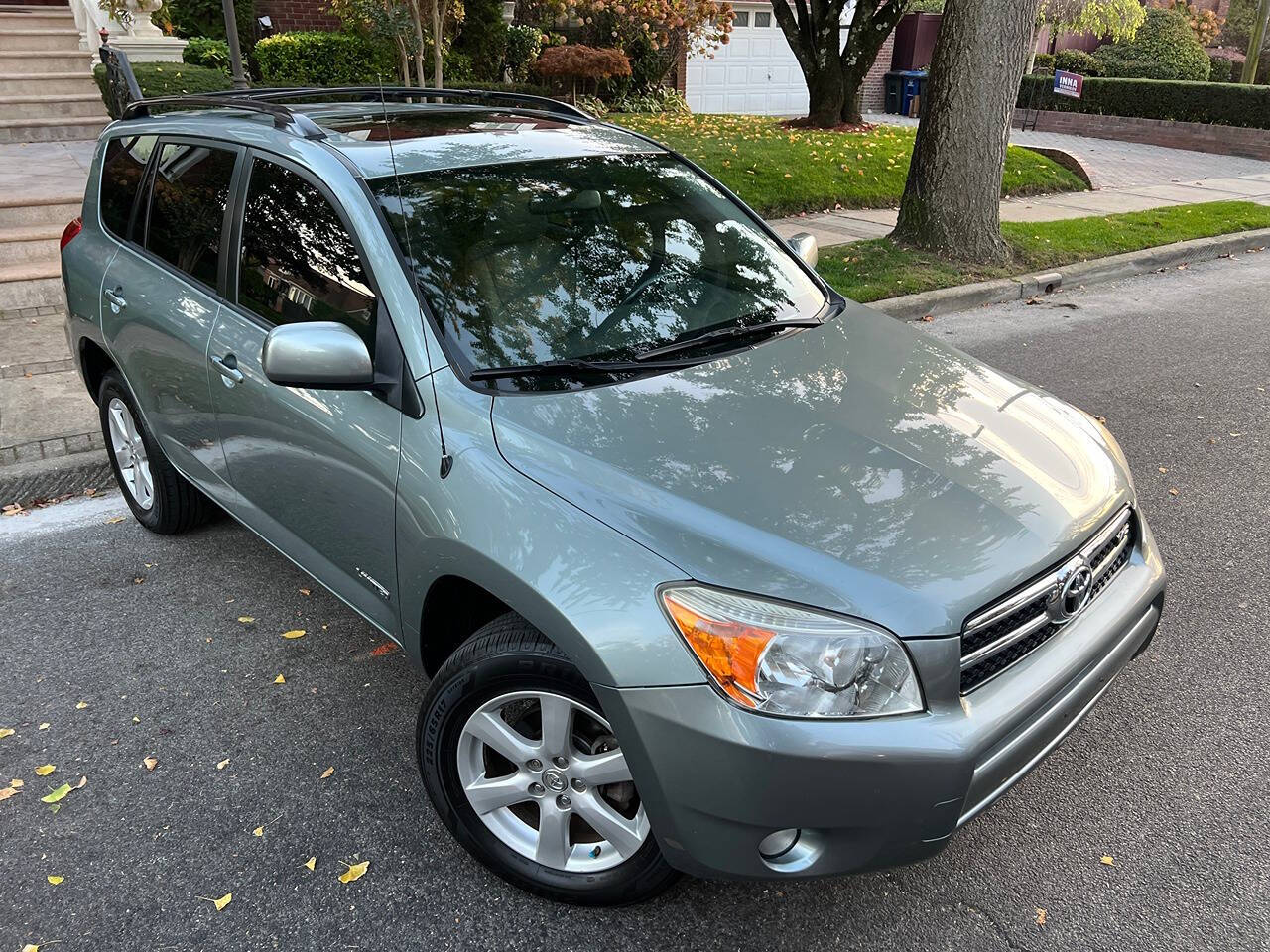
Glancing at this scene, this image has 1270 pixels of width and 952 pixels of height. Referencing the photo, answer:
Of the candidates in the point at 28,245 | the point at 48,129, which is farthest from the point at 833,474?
the point at 48,129

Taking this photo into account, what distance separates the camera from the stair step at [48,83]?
11.9 metres

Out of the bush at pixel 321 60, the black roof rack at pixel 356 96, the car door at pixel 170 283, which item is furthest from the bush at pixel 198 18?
the car door at pixel 170 283

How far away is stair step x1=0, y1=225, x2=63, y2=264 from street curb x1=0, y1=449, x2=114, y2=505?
11.9ft

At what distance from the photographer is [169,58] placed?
1288 cm

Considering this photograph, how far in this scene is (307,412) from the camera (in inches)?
116

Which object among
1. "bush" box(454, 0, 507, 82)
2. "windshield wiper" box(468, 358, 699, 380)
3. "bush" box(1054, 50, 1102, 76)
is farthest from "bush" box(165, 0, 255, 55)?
"bush" box(1054, 50, 1102, 76)

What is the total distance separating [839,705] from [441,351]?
1.36 m

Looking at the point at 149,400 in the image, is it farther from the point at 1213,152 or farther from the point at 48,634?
the point at 1213,152

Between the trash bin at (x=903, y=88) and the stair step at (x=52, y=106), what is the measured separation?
17520 mm

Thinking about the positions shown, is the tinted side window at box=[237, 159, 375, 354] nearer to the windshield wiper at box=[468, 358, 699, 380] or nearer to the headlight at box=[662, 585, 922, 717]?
the windshield wiper at box=[468, 358, 699, 380]

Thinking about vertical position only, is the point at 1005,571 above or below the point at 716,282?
below

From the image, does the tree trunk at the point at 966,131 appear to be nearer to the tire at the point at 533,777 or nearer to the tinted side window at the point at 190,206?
the tinted side window at the point at 190,206

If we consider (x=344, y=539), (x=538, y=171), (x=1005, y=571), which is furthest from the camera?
(x=538, y=171)

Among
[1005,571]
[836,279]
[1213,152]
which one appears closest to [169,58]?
[836,279]
